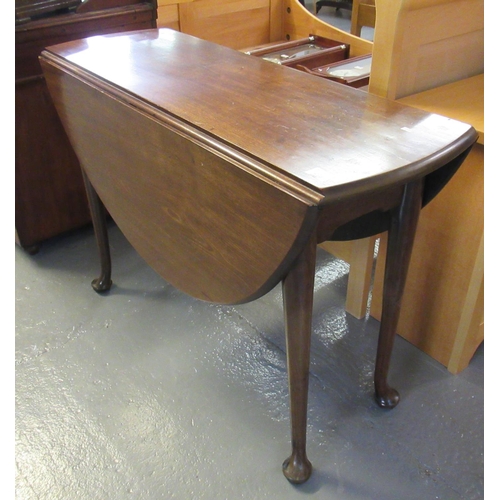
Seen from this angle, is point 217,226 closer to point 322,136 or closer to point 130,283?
point 322,136

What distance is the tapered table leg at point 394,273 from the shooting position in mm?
1052

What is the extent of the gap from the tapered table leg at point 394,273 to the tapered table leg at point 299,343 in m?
0.27

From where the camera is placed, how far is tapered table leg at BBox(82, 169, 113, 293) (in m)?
1.57

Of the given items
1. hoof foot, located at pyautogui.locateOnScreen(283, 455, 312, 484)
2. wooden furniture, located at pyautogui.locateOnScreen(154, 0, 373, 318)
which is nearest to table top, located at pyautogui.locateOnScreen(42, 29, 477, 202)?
hoof foot, located at pyautogui.locateOnScreen(283, 455, 312, 484)

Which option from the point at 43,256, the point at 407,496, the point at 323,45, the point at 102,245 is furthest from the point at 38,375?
the point at 323,45

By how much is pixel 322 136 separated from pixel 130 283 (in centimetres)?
109

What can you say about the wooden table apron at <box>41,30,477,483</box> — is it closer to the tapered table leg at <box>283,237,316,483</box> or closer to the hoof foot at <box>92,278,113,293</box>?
the tapered table leg at <box>283,237,316,483</box>

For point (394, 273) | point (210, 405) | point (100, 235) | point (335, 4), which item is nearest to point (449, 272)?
point (394, 273)

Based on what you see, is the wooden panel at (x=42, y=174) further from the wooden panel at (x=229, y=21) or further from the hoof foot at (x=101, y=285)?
the wooden panel at (x=229, y=21)

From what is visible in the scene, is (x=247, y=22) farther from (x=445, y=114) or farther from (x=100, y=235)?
(x=445, y=114)

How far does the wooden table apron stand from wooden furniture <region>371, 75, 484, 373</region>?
8.3 inches

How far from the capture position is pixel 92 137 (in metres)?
1.33

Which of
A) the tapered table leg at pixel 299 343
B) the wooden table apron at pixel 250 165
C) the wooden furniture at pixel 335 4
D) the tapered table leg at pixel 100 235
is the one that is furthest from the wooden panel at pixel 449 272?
the wooden furniture at pixel 335 4

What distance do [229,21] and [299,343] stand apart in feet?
6.50
